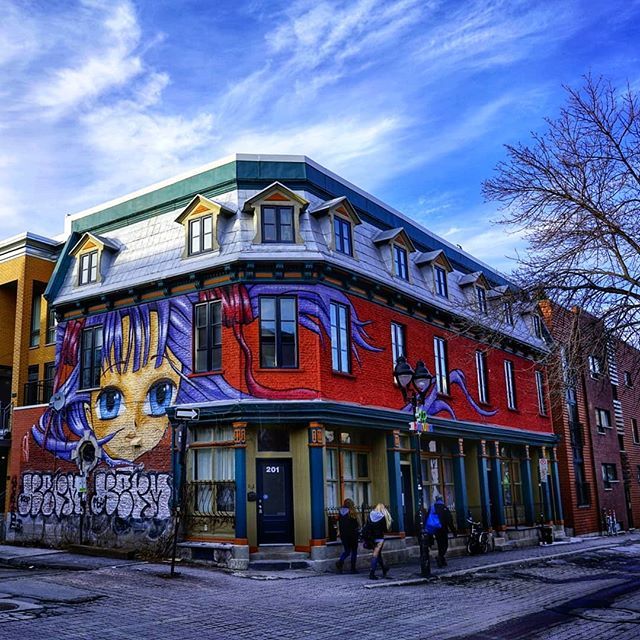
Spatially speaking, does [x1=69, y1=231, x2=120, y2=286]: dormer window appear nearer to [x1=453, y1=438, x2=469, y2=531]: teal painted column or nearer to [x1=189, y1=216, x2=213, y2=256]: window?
[x1=189, y1=216, x2=213, y2=256]: window

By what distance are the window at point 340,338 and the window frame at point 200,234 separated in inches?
148

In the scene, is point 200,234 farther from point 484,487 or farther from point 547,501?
point 547,501

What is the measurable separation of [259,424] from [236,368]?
1.54 metres

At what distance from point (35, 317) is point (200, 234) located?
968 cm

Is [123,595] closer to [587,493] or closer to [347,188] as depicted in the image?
[347,188]

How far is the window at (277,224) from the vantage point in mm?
19453

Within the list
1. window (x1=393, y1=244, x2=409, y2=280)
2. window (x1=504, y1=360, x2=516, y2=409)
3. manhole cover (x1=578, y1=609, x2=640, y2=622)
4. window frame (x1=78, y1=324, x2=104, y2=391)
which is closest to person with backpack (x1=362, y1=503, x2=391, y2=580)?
manhole cover (x1=578, y1=609, x2=640, y2=622)

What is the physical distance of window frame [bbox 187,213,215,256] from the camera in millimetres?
19812

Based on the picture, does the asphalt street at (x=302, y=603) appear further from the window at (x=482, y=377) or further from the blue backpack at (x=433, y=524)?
the window at (x=482, y=377)

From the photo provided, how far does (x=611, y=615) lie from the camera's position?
37.8ft

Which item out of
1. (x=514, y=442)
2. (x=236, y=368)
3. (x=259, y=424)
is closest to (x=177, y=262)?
(x=236, y=368)

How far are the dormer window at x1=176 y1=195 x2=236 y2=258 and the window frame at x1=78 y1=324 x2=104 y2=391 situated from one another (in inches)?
169

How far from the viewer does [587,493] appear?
3462 centimetres

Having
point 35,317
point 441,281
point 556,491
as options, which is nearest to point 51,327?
point 35,317
